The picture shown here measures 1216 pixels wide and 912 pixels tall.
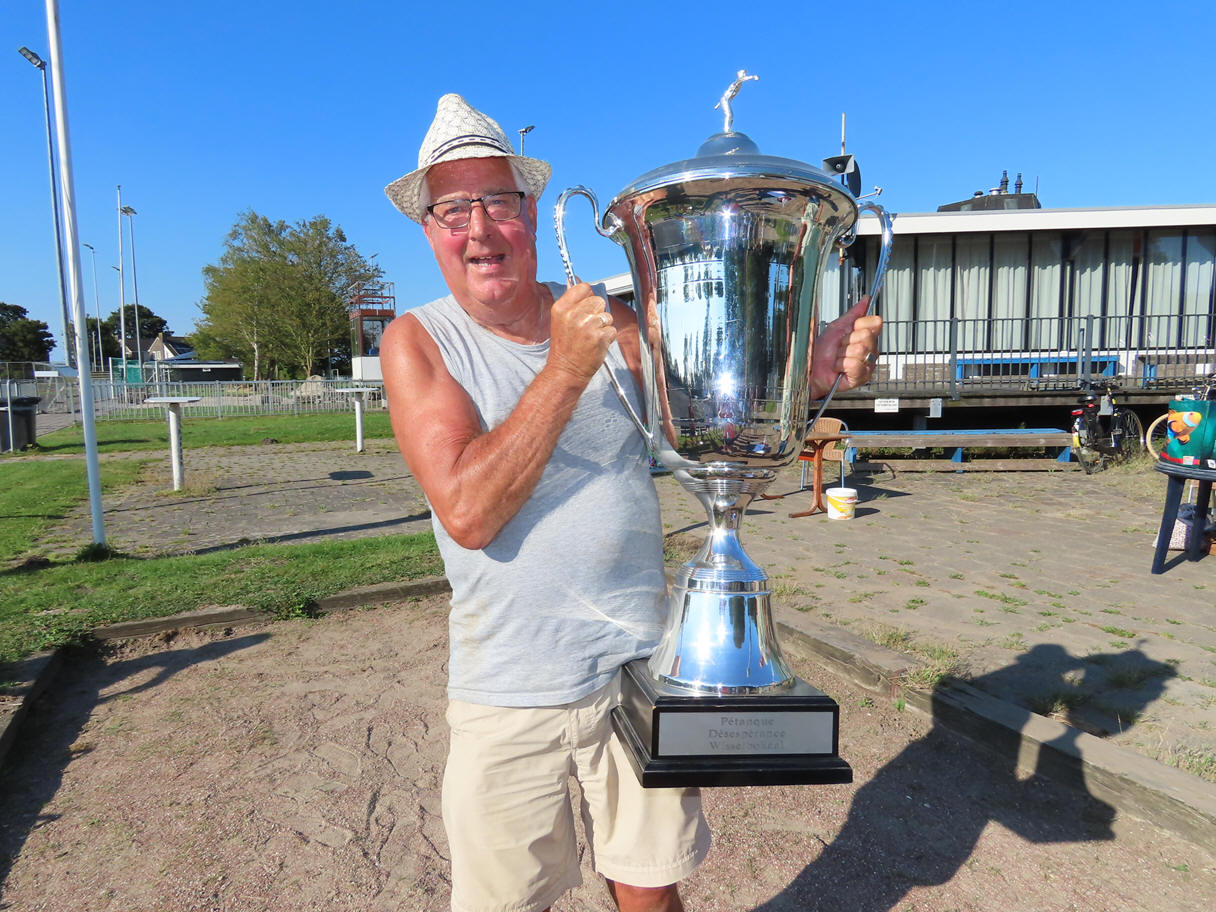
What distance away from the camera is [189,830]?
2.69 metres

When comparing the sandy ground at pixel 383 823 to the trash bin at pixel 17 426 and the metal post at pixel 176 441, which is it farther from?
the trash bin at pixel 17 426

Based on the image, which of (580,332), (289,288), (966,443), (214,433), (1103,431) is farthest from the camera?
(289,288)

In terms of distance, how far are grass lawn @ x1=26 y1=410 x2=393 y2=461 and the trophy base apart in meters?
15.5

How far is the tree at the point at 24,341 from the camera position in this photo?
250ft

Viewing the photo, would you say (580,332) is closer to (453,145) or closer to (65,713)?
(453,145)

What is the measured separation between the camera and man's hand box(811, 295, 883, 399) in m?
1.55

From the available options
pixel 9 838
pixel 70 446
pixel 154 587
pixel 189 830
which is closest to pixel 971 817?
pixel 189 830

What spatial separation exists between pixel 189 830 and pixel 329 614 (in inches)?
94.2

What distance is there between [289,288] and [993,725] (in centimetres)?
4410

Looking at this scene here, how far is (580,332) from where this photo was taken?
1201 millimetres

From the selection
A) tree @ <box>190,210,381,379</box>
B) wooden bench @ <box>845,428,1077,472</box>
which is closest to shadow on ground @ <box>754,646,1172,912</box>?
wooden bench @ <box>845,428,1077,472</box>

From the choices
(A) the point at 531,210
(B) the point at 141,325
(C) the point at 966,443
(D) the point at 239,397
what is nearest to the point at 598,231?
(A) the point at 531,210

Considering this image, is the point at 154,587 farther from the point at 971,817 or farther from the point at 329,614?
the point at 971,817

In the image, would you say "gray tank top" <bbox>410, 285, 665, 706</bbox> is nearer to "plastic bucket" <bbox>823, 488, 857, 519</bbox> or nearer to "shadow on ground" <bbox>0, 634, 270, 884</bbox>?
"shadow on ground" <bbox>0, 634, 270, 884</bbox>
